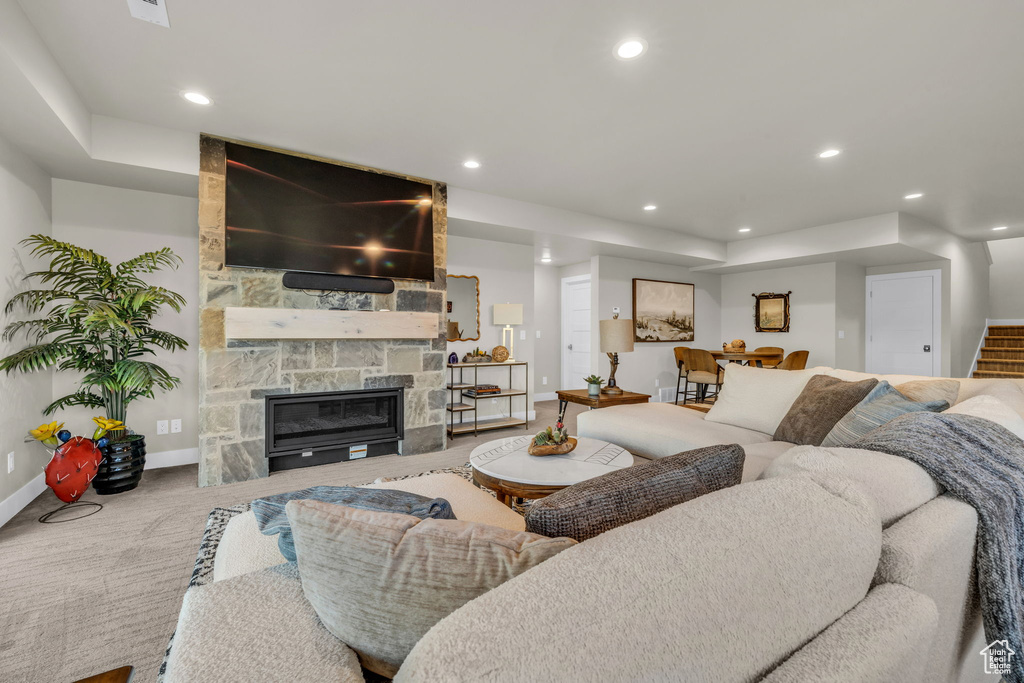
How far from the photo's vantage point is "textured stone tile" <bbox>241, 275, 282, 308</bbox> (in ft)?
11.2

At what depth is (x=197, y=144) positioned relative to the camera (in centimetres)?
324

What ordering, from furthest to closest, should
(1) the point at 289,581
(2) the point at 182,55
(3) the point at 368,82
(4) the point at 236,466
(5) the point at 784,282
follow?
(5) the point at 784,282
(4) the point at 236,466
(3) the point at 368,82
(2) the point at 182,55
(1) the point at 289,581

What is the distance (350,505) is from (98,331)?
3.29 m

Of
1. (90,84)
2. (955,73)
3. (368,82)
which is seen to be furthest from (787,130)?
(90,84)

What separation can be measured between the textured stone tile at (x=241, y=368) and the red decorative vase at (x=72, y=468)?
73 centimetres

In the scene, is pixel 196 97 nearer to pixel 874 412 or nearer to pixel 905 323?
pixel 874 412

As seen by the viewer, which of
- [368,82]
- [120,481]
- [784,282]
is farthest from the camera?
[784,282]

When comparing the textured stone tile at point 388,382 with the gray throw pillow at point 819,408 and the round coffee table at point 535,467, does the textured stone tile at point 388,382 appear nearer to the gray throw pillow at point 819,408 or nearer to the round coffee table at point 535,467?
the round coffee table at point 535,467

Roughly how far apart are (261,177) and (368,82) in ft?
4.39

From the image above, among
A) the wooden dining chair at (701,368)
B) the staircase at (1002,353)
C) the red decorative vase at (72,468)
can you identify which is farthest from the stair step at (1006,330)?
the red decorative vase at (72,468)

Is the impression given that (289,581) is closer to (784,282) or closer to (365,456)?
(365,456)

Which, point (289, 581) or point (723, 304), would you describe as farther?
point (723, 304)

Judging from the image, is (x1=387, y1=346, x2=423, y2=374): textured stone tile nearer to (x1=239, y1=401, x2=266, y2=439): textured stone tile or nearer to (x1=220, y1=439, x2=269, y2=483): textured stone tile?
(x1=239, y1=401, x2=266, y2=439): textured stone tile

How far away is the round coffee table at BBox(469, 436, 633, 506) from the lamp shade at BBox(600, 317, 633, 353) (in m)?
1.66
